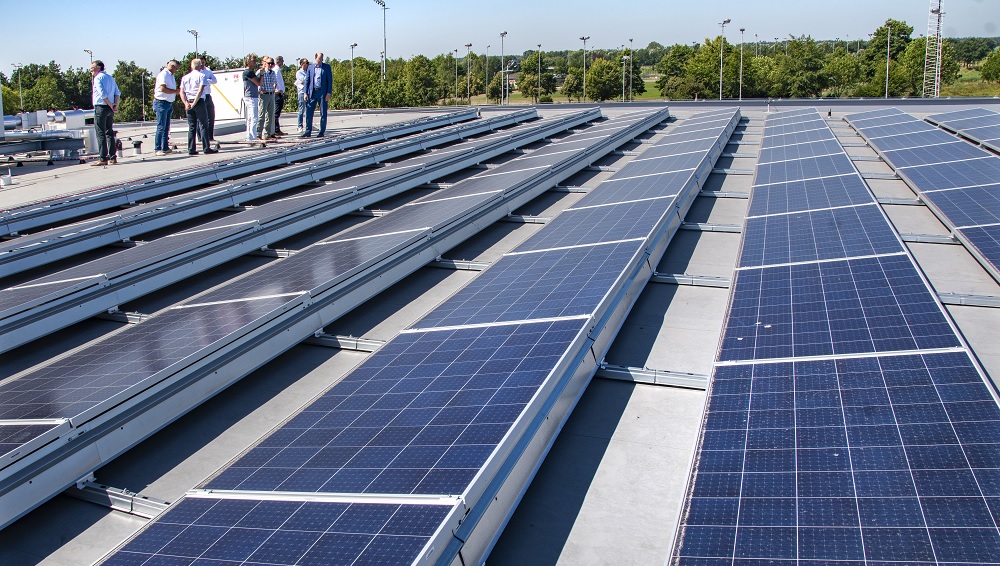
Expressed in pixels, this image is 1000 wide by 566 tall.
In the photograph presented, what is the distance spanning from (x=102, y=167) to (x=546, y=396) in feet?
62.3

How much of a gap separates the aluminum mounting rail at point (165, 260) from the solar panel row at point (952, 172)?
9431 mm

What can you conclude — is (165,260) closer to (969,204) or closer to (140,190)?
(140,190)

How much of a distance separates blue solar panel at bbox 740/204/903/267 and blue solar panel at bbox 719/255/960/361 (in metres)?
0.43

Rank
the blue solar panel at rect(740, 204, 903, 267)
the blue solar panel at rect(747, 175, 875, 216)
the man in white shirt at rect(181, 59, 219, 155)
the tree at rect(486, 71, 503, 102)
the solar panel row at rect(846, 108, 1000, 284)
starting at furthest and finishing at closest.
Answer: the tree at rect(486, 71, 503, 102)
the man in white shirt at rect(181, 59, 219, 155)
the blue solar panel at rect(747, 175, 875, 216)
the solar panel row at rect(846, 108, 1000, 284)
the blue solar panel at rect(740, 204, 903, 267)

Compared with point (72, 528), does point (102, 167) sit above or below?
above

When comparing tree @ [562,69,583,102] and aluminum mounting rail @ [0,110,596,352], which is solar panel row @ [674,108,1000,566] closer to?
aluminum mounting rail @ [0,110,596,352]

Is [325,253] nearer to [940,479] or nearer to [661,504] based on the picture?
[661,504]

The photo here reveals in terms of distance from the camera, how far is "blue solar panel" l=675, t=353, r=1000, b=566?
3422mm

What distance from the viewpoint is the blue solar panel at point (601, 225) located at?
9.30m

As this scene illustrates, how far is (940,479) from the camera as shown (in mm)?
3828

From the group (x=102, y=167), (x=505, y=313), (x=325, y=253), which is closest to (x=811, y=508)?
(x=505, y=313)

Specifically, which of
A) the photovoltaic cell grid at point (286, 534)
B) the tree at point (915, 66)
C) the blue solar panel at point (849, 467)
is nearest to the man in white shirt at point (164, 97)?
the photovoltaic cell grid at point (286, 534)

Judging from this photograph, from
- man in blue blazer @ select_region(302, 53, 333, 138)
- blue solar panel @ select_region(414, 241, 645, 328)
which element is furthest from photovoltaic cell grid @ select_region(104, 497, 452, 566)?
man in blue blazer @ select_region(302, 53, 333, 138)

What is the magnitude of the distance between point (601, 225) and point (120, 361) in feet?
20.5
